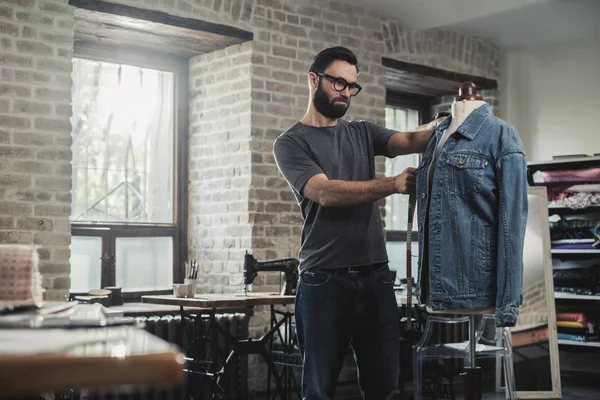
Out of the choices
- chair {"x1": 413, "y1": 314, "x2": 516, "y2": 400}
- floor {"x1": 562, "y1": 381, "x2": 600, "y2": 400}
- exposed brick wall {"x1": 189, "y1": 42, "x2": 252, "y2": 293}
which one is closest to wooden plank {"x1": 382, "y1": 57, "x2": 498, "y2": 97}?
exposed brick wall {"x1": 189, "y1": 42, "x2": 252, "y2": 293}

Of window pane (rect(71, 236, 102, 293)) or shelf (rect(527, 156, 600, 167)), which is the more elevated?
Answer: shelf (rect(527, 156, 600, 167))

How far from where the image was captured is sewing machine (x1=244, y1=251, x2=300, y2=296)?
4852 mm

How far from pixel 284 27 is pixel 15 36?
2075 mm

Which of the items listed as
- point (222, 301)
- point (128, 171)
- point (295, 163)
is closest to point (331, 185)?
point (295, 163)

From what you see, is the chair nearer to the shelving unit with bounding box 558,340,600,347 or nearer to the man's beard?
the shelving unit with bounding box 558,340,600,347

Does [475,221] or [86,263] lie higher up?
[475,221]

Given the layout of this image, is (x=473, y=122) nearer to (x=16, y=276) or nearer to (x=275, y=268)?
(x=16, y=276)

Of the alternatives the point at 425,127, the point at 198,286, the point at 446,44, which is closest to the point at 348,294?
the point at 425,127

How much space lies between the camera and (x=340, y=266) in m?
2.89

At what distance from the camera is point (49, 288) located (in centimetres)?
466

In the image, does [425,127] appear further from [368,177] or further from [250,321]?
[250,321]

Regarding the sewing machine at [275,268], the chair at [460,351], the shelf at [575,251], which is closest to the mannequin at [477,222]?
the sewing machine at [275,268]

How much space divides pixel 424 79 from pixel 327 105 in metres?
4.41

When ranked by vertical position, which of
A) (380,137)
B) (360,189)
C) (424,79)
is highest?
(424,79)
